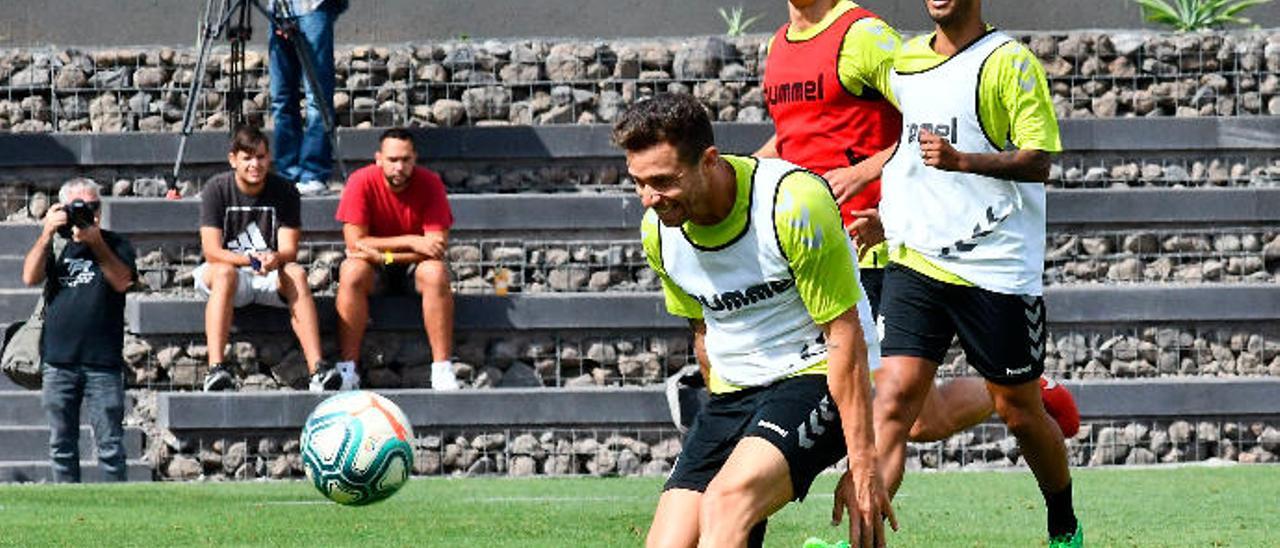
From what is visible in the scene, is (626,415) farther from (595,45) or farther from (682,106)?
(682,106)

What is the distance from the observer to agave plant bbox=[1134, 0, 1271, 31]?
67.4 ft

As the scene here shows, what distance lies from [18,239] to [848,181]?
10546 mm

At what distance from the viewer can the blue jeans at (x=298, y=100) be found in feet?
59.3

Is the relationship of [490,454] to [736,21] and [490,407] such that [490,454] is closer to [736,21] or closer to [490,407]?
[490,407]

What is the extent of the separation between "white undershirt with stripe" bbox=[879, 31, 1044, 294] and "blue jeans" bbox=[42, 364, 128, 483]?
779 cm

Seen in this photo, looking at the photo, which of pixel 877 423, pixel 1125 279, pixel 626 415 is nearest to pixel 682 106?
pixel 877 423

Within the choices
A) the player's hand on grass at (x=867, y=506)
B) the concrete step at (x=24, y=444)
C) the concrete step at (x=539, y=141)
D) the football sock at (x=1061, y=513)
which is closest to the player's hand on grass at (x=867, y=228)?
the football sock at (x=1061, y=513)

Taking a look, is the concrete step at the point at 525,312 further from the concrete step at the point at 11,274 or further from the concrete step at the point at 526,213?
the concrete step at the point at 11,274

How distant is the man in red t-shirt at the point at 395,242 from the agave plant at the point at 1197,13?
7.18 m

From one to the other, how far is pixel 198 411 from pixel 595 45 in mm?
5027

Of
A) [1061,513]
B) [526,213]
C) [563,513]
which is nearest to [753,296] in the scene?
[1061,513]

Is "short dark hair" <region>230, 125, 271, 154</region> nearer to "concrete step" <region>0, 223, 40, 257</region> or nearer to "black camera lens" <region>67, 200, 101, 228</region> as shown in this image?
"black camera lens" <region>67, 200, 101, 228</region>

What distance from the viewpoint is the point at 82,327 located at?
15.6m

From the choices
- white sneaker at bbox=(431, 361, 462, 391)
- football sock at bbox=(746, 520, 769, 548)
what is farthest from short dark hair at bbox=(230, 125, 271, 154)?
football sock at bbox=(746, 520, 769, 548)
